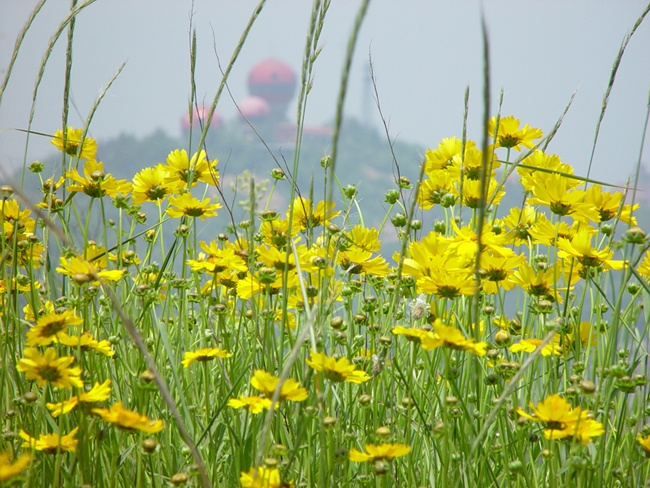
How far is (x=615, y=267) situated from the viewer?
33.6 inches

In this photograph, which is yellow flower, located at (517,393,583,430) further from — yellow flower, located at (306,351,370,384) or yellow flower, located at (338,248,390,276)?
yellow flower, located at (338,248,390,276)

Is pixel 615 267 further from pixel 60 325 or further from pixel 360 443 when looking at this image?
pixel 60 325

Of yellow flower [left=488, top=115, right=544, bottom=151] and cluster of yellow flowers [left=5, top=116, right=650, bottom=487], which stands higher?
yellow flower [left=488, top=115, right=544, bottom=151]

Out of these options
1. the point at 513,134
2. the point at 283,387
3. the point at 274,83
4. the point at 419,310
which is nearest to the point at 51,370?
the point at 283,387

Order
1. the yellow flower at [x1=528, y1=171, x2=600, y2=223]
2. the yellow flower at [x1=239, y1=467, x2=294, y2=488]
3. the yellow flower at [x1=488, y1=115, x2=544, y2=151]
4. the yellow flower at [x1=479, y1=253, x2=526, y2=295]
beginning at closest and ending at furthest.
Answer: the yellow flower at [x1=239, y1=467, x2=294, y2=488], the yellow flower at [x1=479, y1=253, x2=526, y2=295], the yellow flower at [x1=528, y1=171, x2=600, y2=223], the yellow flower at [x1=488, y1=115, x2=544, y2=151]

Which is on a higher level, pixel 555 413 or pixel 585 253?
pixel 585 253

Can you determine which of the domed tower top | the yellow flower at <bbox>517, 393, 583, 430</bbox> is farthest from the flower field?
the domed tower top

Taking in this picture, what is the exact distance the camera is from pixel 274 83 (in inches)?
2400

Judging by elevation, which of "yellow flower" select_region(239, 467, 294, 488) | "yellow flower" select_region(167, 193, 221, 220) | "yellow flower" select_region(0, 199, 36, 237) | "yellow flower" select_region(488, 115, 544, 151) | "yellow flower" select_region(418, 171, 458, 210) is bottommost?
"yellow flower" select_region(239, 467, 294, 488)

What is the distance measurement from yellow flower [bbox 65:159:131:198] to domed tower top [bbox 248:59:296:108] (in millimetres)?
59887

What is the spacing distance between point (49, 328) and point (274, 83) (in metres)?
62.2

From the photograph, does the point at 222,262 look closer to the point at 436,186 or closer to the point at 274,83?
the point at 436,186

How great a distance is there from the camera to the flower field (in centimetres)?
62

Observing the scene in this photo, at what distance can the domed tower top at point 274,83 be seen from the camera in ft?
199
